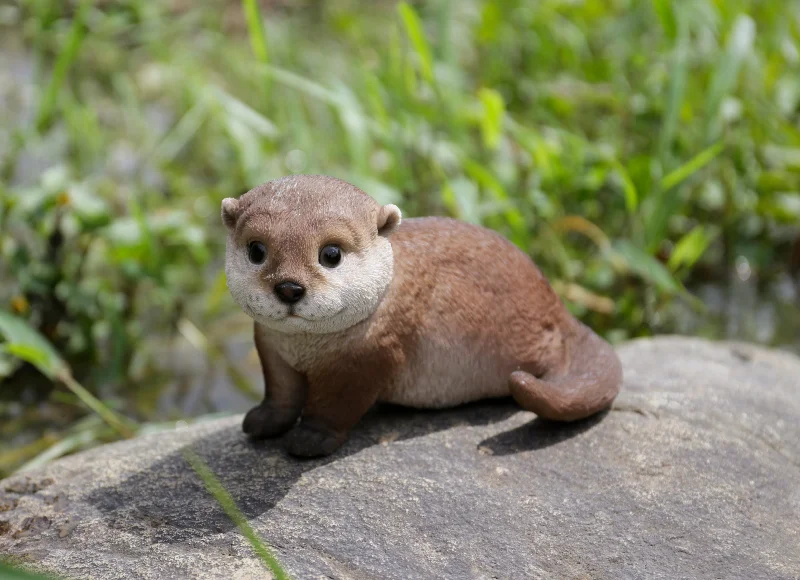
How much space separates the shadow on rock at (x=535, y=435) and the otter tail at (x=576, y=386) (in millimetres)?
A: 61

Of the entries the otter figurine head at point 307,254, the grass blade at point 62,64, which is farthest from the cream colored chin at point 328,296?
the grass blade at point 62,64

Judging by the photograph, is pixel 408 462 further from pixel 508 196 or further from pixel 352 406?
pixel 508 196

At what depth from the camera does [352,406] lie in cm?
250

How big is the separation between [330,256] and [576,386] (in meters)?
0.83

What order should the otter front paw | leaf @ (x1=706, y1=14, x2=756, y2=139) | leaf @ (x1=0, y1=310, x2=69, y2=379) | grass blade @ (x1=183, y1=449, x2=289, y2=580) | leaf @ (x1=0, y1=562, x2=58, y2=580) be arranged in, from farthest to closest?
leaf @ (x1=706, y1=14, x2=756, y2=139) → leaf @ (x1=0, y1=310, x2=69, y2=379) → the otter front paw → grass blade @ (x1=183, y1=449, x2=289, y2=580) → leaf @ (x1=0, y1=562, x2=58, y2=580)

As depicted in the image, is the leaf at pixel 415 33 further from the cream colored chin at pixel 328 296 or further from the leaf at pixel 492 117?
the cream colored chin at pixel 328 296

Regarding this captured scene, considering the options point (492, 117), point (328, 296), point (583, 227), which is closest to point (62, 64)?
point (492, 117)

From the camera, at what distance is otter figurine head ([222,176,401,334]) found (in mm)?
2197

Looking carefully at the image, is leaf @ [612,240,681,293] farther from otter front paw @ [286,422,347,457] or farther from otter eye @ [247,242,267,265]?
otter eye @ [247,242,267,265]

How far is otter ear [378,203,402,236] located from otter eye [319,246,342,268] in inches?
7.0

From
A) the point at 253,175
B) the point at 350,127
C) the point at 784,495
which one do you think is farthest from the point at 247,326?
the point at 784,495

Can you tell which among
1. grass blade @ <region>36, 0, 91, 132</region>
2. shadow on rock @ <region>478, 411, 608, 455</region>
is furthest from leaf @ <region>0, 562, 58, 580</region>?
grass blade @ <region>36, 0, 91, 132</region>

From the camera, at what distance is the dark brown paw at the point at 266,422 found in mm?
2609

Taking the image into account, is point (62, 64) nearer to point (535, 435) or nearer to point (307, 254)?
point (307, 254)
